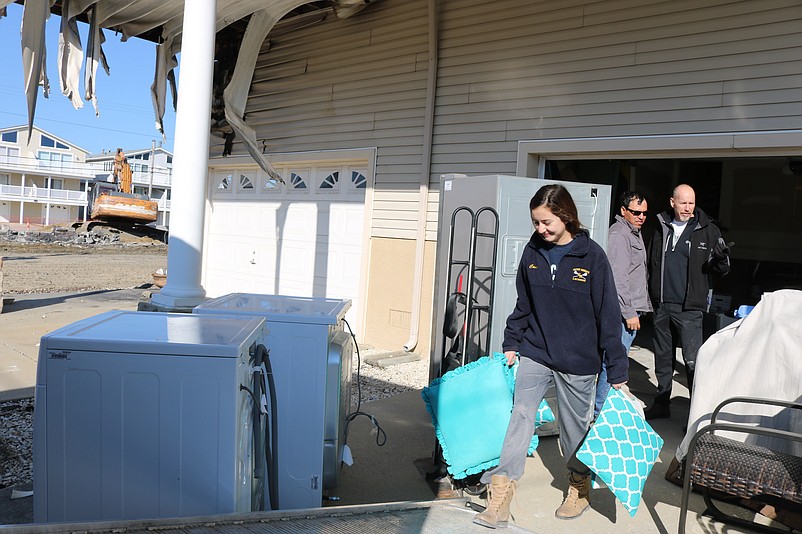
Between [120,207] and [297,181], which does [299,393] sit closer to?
[297,181]

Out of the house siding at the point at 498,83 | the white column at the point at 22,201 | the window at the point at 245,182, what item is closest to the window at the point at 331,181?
the house siding at the point at 498,83

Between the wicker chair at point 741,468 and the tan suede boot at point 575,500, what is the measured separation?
0.59 m

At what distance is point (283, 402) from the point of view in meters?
3.08

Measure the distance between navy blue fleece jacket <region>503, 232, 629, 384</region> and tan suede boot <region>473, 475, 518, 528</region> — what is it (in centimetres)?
61

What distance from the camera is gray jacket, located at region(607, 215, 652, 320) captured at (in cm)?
498

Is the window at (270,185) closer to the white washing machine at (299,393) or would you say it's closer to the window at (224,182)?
the window at (224,182)

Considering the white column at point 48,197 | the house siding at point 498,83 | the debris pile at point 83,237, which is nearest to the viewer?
the house siding at point 498,83

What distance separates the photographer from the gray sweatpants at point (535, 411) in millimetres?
3223

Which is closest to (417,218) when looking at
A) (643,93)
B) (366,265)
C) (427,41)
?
(366,265)

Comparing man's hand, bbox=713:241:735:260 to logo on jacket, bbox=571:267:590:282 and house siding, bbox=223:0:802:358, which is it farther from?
logo on jacket, bbox=571:267:590:282

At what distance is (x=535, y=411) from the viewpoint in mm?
3309

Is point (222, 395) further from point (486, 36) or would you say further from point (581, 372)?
point (486, 36)

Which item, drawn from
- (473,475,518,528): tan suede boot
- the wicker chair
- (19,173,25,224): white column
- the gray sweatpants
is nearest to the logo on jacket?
the gray sweatpants

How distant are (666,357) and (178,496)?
4.00m
